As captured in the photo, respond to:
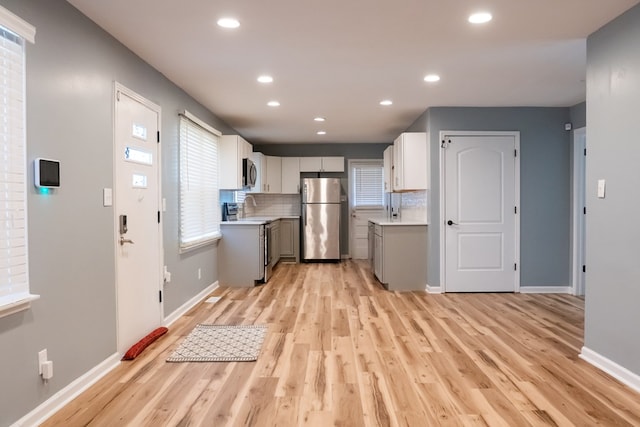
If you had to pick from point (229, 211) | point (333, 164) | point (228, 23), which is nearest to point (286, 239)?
point (333, 164)

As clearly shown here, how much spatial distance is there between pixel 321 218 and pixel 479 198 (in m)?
3.37

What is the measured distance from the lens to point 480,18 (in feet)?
8.62

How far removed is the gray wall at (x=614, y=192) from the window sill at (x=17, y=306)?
355 cm

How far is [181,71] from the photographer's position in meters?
3.63

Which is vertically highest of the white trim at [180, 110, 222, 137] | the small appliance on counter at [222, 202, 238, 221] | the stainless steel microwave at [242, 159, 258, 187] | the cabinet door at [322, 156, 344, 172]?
the white trim at [180, 110, 222, 137]

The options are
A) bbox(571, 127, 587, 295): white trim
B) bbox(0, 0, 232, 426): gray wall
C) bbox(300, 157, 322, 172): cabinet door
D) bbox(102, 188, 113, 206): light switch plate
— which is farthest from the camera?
bbox(300, 157, 322, 172): cabinet door

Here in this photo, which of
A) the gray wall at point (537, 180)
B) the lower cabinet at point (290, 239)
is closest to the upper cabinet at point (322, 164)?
the lower cabinet at point (290, 239)

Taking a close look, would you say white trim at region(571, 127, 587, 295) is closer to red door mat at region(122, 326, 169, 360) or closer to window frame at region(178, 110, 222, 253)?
window frame at region(178, 110, 222, 253)

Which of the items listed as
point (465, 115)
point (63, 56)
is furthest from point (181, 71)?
point (465, 115)

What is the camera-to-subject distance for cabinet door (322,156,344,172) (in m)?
7.99

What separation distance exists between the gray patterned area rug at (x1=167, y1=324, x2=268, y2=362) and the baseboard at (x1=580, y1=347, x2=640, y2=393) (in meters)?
2.51

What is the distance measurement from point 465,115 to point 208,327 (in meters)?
4.04

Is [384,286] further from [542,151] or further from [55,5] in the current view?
[55,5]

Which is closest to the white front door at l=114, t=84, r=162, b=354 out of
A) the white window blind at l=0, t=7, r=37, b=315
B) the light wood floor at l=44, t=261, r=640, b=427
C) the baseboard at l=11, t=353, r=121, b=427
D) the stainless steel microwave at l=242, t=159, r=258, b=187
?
the baseboard at l=11, t=353, r=121, b=427
